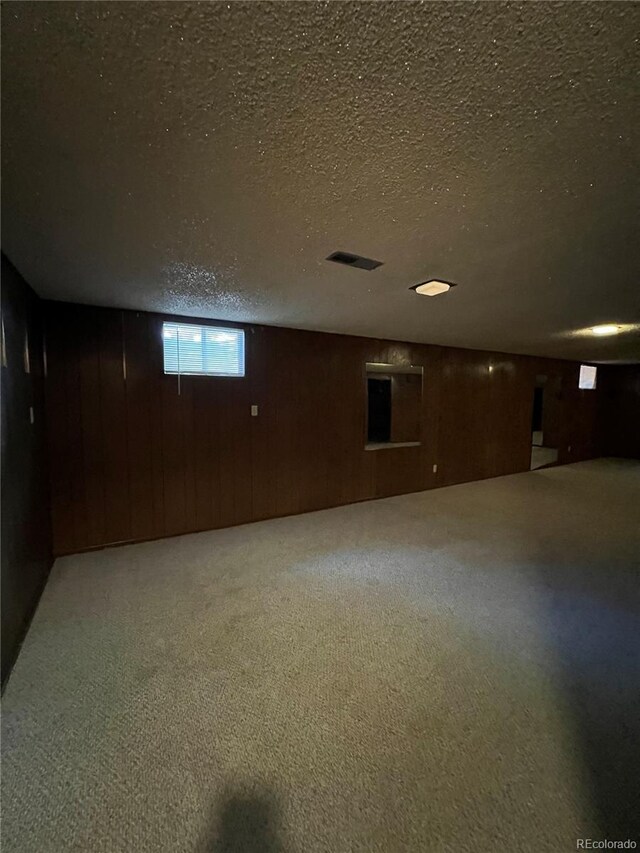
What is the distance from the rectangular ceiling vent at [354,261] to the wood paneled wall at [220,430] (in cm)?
191

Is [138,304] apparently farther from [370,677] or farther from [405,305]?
[370,677]

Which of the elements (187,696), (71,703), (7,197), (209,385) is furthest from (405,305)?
(71,703)

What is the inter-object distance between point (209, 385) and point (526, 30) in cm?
325

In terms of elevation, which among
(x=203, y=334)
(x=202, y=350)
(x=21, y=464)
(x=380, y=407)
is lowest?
(x=21, y=464)

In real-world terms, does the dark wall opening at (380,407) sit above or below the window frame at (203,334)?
below

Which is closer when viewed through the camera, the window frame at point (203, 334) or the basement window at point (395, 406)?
the window frame at point (203, 334)

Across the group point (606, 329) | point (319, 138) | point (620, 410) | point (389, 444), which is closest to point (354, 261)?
point (319, 138)

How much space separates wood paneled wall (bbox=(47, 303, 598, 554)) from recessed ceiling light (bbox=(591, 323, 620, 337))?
172 cm

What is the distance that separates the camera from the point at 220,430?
364 centimetres

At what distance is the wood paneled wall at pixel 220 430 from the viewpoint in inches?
118

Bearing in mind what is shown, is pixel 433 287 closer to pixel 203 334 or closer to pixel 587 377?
pixel 203 334

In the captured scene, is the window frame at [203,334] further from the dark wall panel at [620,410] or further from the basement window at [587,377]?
the dark wall panel at [620,410]

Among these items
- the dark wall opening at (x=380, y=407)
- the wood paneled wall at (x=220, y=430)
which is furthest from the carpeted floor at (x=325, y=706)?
the dark wall opening at (x=380, y=407)

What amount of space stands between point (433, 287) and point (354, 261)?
2.45 feet
